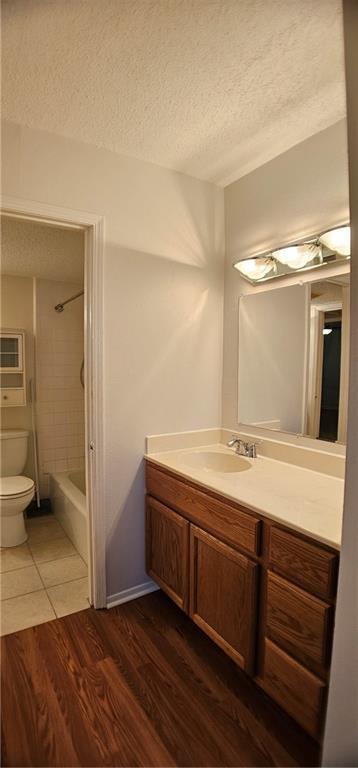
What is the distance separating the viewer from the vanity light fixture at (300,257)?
5.04ft

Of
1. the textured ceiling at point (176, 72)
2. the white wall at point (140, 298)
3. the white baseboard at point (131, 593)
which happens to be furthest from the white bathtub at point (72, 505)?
the textured ceiling at point (176, 72)

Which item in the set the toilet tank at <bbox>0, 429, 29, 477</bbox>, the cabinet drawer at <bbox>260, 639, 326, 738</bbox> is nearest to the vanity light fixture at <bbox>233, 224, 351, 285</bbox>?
the cabinet drawer at <bbox>260, 639, 326, 738</bbox>

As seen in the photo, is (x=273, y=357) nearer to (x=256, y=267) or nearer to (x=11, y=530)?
(x=256, y=267)

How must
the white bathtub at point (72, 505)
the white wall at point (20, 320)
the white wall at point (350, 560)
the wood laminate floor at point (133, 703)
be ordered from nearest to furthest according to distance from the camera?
the white wall at point (350, 560), the wood laminate floor at point (133, 703), the white bathtub at point (72, 505), the white wall at point (20, 320)

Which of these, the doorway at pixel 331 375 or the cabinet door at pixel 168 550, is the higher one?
the doorway at pixel 331 375

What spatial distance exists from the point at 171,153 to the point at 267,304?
36.5 inches

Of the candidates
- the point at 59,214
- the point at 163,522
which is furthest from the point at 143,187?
the point at 163,522

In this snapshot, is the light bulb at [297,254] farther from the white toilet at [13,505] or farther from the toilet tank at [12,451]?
the toilet tank at [12,451]

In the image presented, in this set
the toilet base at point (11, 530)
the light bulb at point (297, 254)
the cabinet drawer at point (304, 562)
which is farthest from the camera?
the toilet base at point (11, 530)

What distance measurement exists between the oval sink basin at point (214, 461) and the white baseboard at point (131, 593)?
75cm

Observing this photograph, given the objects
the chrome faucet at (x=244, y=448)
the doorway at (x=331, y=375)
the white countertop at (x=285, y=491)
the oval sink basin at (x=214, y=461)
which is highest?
the doorway at (x=331, y=375)

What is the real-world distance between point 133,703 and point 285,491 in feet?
3.25

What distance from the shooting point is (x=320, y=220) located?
1.65 metres

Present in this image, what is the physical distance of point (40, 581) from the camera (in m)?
2.18
